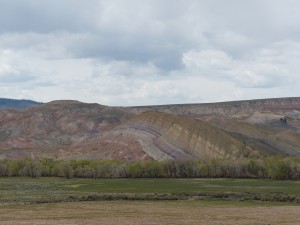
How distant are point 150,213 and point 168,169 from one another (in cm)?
7113

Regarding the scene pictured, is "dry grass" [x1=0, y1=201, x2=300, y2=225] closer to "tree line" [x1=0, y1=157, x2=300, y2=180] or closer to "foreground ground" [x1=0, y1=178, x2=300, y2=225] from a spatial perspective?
"foreground ground" [x1=0, y1=178, x2=300, y2=225]

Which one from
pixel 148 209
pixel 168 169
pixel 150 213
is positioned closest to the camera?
pixel 150 213

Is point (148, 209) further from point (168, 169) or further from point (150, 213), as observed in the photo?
point (168, 169)

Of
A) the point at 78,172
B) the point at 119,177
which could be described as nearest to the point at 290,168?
the point at 119,177

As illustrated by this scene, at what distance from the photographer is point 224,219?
4834 cm

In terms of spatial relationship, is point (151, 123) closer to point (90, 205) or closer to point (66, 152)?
point (66, 152)

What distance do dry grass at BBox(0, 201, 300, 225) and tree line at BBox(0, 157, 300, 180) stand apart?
53.5 metres

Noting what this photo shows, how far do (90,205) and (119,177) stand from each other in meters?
59.0

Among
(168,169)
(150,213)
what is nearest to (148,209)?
(150,213)

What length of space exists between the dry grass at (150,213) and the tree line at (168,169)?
53.5m

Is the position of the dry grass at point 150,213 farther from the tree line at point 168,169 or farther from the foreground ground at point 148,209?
the tree line at point 168,169

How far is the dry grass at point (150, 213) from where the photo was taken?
4681 centimetres

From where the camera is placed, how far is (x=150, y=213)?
54.2 m

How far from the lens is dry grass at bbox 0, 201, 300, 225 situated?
1843 inches
